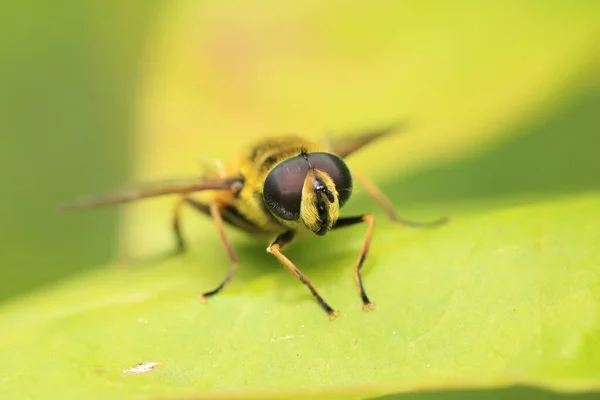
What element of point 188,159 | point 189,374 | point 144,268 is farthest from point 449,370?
point 188,159

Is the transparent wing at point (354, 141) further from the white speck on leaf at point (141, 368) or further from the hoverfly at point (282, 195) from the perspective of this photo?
the white speck on leaf at point (141, 368)

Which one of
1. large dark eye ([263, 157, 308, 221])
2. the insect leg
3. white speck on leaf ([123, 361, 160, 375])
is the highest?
large dark eye ([263, 157, 308, 221])

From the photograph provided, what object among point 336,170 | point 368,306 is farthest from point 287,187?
point 368,306

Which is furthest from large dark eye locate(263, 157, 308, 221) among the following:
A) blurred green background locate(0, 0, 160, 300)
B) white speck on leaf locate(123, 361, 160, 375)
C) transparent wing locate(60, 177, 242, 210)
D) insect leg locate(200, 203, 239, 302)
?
blurred green background locate(0, 0, 160, 300)

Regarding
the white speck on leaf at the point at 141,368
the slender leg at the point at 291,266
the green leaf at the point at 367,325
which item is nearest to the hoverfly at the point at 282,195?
the slender leg at the point at 291,266

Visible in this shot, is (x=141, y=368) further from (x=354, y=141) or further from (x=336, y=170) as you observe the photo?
(x=354, y=141)

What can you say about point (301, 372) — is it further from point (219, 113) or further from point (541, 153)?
point (219, 113)

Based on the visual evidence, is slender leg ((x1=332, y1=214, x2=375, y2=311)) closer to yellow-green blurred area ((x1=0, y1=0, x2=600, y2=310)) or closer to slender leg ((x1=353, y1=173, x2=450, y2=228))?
slender leg ((x1=353, y1=173, x2=450, y2=228))
